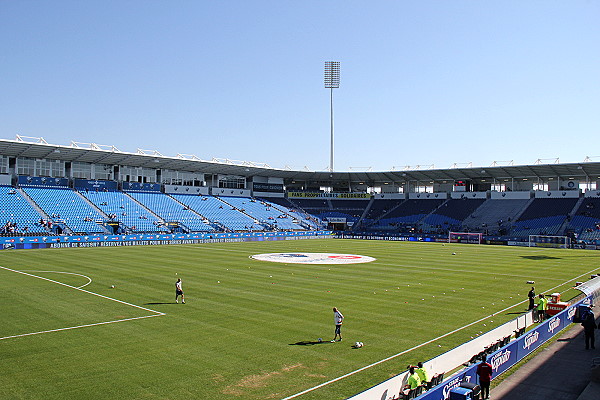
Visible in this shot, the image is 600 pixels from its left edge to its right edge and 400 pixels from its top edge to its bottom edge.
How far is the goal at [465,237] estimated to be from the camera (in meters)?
83.0

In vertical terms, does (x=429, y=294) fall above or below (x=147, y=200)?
below

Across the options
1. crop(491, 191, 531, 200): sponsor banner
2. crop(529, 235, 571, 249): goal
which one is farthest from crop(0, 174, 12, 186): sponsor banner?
crop(491, 191, 531, 200): sponsor banner

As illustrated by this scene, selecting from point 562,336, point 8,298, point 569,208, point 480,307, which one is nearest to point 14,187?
point 8,298

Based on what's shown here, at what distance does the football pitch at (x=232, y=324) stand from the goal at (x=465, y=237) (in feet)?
137

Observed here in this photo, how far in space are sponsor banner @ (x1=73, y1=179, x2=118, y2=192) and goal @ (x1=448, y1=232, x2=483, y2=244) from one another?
2438 inches

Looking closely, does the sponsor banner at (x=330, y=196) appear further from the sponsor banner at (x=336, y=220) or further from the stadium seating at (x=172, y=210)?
the stadium seating at (x=172, y=210)

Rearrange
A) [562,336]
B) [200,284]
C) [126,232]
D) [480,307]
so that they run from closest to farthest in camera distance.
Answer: [562,336]
[480,307]
[200,284]
[126,232]

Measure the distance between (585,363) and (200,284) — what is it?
75.8 ft

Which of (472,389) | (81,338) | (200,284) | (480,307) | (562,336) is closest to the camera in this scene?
(472,389)

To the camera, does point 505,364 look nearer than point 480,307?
Yes

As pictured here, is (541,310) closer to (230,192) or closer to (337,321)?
(337,321)

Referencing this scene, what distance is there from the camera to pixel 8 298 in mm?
26531

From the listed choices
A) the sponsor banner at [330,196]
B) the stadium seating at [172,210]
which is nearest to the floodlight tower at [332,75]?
the sponsor banner at [330,196]

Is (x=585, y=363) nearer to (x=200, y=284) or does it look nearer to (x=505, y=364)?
(x=505, y=364)
